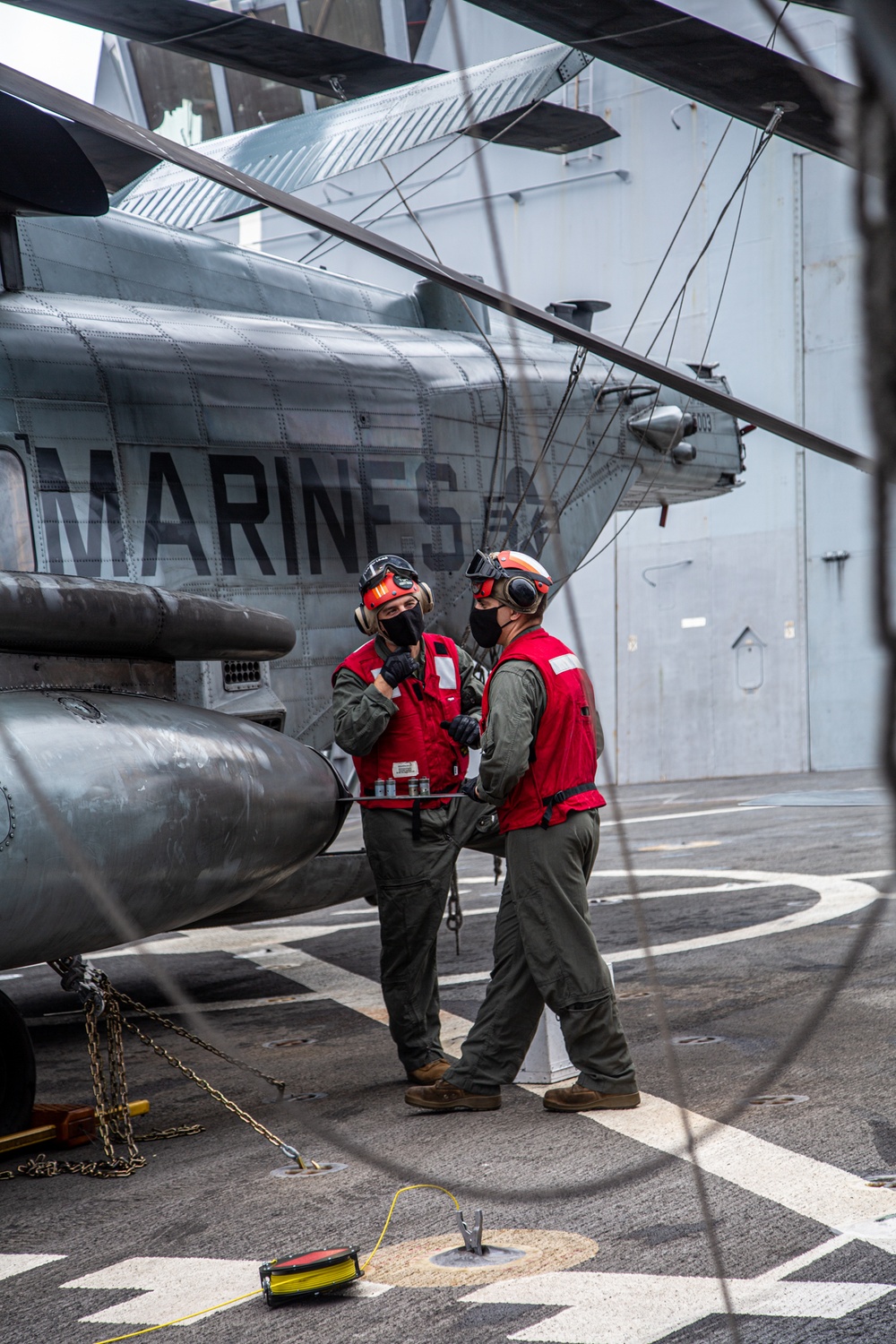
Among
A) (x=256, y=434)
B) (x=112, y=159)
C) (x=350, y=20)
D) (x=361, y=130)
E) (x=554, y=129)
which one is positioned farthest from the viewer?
(x=350, y=20)

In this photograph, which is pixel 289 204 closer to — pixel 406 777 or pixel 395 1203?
pixel 406 777

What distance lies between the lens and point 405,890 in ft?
17.7

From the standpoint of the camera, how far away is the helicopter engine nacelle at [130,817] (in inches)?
163

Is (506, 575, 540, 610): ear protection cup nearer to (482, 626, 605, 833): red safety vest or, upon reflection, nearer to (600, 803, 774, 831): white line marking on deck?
(482, 626, 605, 833): red safety vest

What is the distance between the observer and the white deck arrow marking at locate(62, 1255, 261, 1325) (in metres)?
3.25

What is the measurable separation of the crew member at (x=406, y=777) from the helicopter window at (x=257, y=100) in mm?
16510

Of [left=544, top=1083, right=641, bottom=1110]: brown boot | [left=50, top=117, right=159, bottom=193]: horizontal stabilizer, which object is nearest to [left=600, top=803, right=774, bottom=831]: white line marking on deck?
[left=50, top=117, right=159, bottom=193]: horizontal stabilizer

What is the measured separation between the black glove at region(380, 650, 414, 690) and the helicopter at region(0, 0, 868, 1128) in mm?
545

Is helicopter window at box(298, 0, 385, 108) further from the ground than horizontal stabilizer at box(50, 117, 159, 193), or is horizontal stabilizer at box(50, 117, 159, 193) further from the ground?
helicopter window at box(298, 0, 385, 108)

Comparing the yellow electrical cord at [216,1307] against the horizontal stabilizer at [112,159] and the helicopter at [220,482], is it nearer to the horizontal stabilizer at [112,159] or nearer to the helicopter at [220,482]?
the helicopter at [220,482]

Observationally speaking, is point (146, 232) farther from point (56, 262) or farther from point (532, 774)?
point (532, 774)

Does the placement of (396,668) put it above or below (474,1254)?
above

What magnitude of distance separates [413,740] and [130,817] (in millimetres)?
1481

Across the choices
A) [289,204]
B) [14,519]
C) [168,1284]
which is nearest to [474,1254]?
[168,1284]
